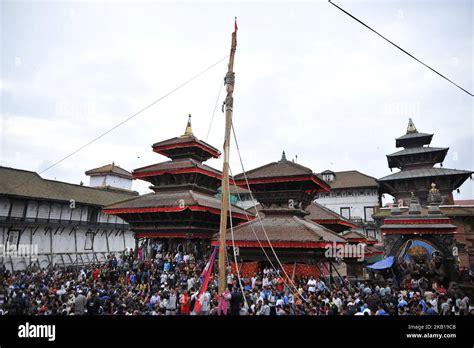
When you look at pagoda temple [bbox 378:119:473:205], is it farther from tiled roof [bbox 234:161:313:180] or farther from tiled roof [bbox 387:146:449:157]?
tiled roof [bbox 234:161:313:180]

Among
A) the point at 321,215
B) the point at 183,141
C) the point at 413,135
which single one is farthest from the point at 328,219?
the point at 413,135

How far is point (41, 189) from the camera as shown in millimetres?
32094

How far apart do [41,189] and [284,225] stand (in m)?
28.2

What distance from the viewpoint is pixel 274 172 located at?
18625 millimetres

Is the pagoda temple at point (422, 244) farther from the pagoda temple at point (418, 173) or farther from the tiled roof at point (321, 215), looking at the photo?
the pagoda temple at point (418, 173)

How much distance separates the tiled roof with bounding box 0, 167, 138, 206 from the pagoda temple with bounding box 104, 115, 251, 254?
11.8 m

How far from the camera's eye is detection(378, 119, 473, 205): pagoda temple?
1331 inches

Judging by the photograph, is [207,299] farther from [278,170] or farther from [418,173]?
[418,173]

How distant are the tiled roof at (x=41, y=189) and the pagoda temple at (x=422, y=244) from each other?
32.3 meters

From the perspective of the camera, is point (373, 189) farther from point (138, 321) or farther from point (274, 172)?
point (138, 321)

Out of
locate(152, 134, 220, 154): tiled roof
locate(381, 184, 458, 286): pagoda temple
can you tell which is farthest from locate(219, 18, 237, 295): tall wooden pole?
locate(381, 184, 458, 286): pagoda temple

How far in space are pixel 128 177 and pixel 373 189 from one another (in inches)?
1672

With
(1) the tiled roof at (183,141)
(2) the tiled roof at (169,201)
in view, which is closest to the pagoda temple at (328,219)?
(2) the tiled roof at (169,201)

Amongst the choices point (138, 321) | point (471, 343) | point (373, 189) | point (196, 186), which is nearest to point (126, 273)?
point (196, 186)
